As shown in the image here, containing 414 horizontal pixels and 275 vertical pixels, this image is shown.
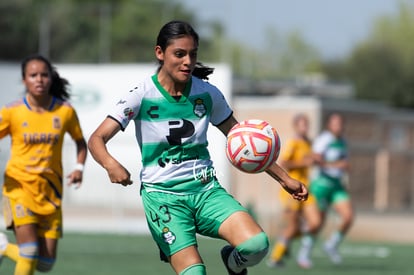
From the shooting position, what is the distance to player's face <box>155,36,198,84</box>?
7.38 m

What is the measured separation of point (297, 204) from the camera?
15.8 meters

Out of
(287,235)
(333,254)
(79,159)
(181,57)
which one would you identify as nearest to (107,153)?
(181,57)

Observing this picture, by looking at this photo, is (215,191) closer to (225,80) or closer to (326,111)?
(225,80)

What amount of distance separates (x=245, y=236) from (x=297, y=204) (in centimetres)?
855

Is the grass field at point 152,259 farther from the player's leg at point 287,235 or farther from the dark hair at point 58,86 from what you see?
the dark hair at point 58,86

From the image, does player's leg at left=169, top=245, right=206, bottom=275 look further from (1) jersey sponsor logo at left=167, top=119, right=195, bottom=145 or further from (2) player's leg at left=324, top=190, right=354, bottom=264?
(2) player's leg at left=324, top=190, right=354, bottom=264

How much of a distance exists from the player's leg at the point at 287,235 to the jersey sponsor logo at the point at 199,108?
26.1 ft

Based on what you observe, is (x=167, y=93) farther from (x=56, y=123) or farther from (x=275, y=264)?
(x=275, y=264)

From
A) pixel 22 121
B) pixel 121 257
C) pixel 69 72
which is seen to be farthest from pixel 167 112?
pixel 69 72

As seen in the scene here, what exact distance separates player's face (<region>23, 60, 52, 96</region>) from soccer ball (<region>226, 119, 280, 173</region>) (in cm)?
264

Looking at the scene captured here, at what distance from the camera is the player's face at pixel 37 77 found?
955 centimetres

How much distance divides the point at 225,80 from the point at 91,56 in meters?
19.5

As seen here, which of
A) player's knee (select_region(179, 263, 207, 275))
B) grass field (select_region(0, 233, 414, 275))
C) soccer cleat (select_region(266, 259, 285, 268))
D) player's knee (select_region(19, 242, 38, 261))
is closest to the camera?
player's knee (select_region(179, 263, 207, 275))

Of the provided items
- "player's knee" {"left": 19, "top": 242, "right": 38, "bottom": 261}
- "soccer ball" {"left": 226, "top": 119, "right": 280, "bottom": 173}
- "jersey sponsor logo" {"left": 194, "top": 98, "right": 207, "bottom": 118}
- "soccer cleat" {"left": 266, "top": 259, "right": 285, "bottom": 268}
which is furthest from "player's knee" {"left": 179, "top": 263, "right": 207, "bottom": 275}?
"soccer cleat" {"left": 266, "top": 259, "right": 285, "bottom": 268}
